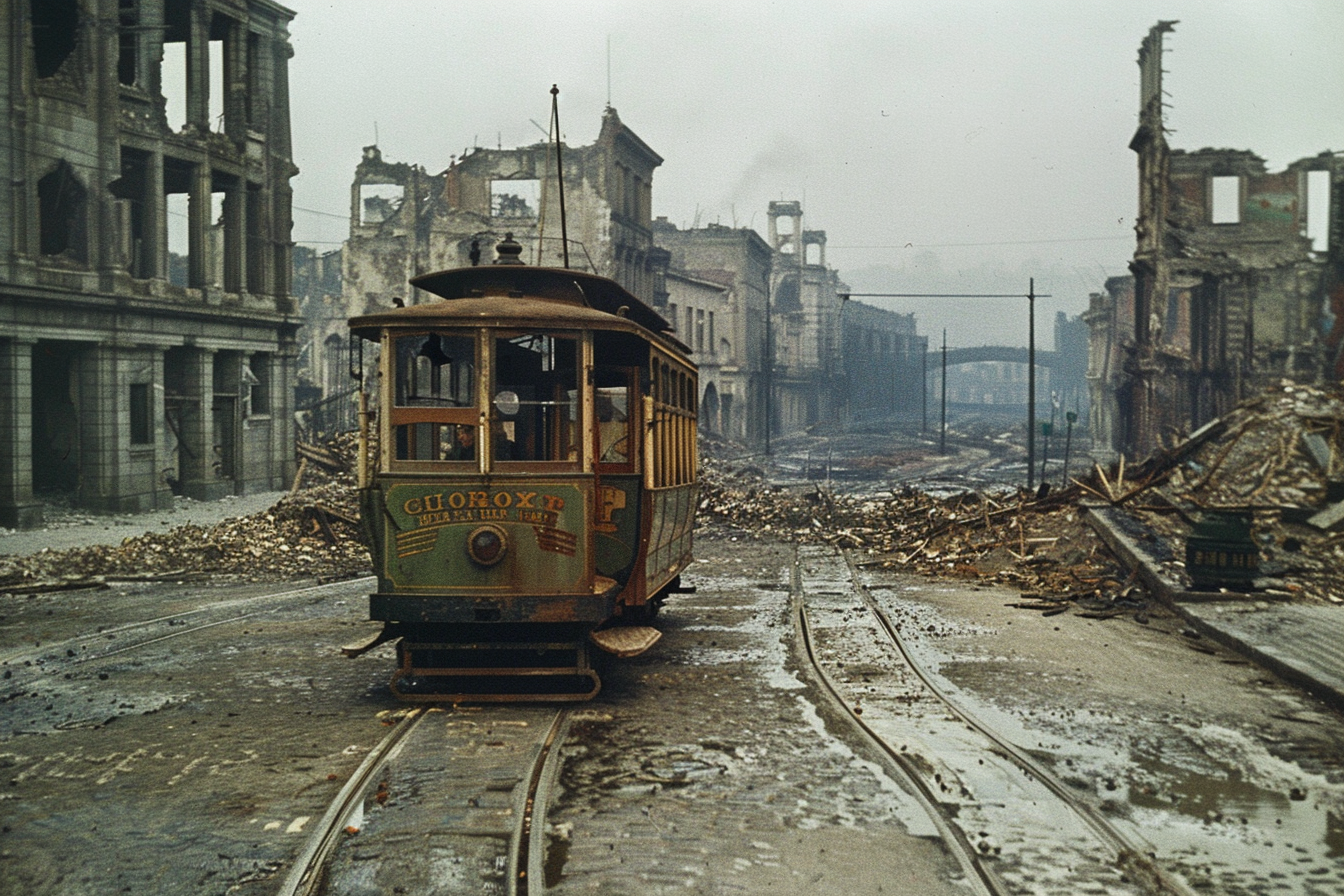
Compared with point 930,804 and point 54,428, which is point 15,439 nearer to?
point 54,428

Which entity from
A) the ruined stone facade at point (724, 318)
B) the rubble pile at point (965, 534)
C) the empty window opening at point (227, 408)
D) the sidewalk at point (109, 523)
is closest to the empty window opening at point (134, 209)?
the empty window opening at point (227, 408)

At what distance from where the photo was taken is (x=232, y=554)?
1992 cm

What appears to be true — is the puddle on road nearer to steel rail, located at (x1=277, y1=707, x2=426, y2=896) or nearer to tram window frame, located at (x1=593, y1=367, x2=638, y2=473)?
steel rail, located at (x1=277, y1=707, x2=426, y2=896)

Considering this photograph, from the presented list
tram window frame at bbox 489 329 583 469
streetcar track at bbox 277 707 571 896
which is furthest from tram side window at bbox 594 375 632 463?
streetcar track at bbox 277 707 571 896

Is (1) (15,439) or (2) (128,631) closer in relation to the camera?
(2) (128,631)

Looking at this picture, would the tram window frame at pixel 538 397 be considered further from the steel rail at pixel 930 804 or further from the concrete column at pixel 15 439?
the concrete column at pixel 15 439

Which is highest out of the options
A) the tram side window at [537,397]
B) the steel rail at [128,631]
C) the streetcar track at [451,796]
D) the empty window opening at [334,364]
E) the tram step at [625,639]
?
the empty window opening at [334,364]

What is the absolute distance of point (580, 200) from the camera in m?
49.4

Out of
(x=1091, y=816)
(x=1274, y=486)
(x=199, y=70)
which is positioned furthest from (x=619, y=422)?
(x=199, y=70)

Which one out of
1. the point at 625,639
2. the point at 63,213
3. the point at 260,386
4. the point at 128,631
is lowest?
the point at 128,631

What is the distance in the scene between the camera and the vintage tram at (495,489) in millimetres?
8578

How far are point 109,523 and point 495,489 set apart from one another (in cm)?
1934

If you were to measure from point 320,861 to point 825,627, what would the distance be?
8.41m

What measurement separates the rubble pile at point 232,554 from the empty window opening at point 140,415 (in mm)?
5829
